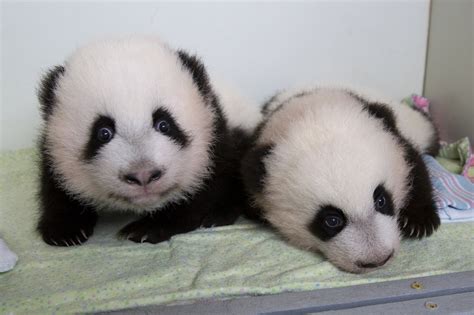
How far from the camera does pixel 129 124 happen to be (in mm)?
2109

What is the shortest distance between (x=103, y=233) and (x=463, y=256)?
5.48ft

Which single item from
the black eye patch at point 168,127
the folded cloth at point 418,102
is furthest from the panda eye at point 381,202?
the folded cloth at point 418,102

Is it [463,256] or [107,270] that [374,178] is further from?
[107,270]

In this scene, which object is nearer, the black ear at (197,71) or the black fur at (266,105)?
the black ear at (197,71)

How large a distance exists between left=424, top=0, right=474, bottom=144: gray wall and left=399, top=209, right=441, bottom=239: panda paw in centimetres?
132

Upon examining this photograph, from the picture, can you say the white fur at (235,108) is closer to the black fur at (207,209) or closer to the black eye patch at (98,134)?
the black fur at (207,209)

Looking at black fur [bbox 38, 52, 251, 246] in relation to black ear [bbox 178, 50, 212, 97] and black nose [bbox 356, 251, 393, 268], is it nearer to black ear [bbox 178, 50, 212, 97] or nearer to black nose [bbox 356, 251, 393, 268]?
black ear [bbox 178, 50, 212, 97]

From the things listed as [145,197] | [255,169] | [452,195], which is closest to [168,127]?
[145,197]

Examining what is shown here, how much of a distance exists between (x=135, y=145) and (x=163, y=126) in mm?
188

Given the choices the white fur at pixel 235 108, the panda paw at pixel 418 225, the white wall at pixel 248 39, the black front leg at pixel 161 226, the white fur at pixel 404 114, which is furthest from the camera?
the white wall at pixel 248 39

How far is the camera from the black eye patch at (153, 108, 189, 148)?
7.22ft

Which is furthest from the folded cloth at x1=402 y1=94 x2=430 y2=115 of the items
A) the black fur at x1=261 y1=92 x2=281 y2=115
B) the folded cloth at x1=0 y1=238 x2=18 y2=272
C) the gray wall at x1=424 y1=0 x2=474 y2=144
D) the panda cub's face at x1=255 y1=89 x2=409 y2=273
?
the folded cloth at x1=0 y1=238 x2=18 y2=272

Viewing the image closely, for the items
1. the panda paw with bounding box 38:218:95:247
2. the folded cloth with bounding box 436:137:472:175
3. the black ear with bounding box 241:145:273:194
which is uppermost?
the black ear with bounding box 241:145:273:194

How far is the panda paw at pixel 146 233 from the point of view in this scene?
2447 mm
